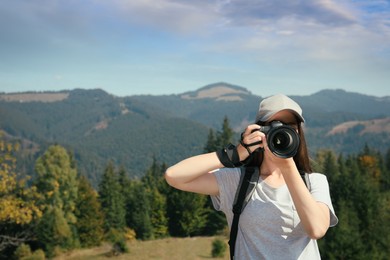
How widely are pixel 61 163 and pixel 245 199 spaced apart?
40.7 m

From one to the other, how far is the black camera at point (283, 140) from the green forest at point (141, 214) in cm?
2542

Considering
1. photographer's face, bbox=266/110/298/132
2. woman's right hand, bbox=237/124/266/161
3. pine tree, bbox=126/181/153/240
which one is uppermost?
photographer's face, bbox=266/110/298/132

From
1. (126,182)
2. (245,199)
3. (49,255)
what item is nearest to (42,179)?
(49,255)

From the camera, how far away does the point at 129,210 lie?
56094mm

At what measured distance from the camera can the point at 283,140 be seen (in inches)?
101

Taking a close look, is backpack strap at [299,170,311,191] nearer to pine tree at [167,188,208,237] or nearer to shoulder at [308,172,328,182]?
shoulder at [308,172,328,182]

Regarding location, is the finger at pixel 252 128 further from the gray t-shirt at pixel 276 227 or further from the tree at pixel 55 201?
the tree at pixel 55 201

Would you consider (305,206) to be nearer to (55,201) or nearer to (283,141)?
(283,141)

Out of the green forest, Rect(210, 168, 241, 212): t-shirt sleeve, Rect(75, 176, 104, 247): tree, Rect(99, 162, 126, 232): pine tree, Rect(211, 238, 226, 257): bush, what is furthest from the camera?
Rect(99, 162, 126, 232): pine tree

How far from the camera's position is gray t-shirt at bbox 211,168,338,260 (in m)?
2.79

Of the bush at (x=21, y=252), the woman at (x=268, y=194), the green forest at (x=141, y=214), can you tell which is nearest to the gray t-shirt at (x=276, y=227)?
the woman at (x=268, y=194)

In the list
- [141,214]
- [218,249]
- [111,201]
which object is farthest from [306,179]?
[111,201]

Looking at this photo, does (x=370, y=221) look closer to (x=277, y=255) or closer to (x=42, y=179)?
(x=42, y=179)

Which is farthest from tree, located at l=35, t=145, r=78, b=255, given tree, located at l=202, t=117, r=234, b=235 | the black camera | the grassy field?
the black camera
